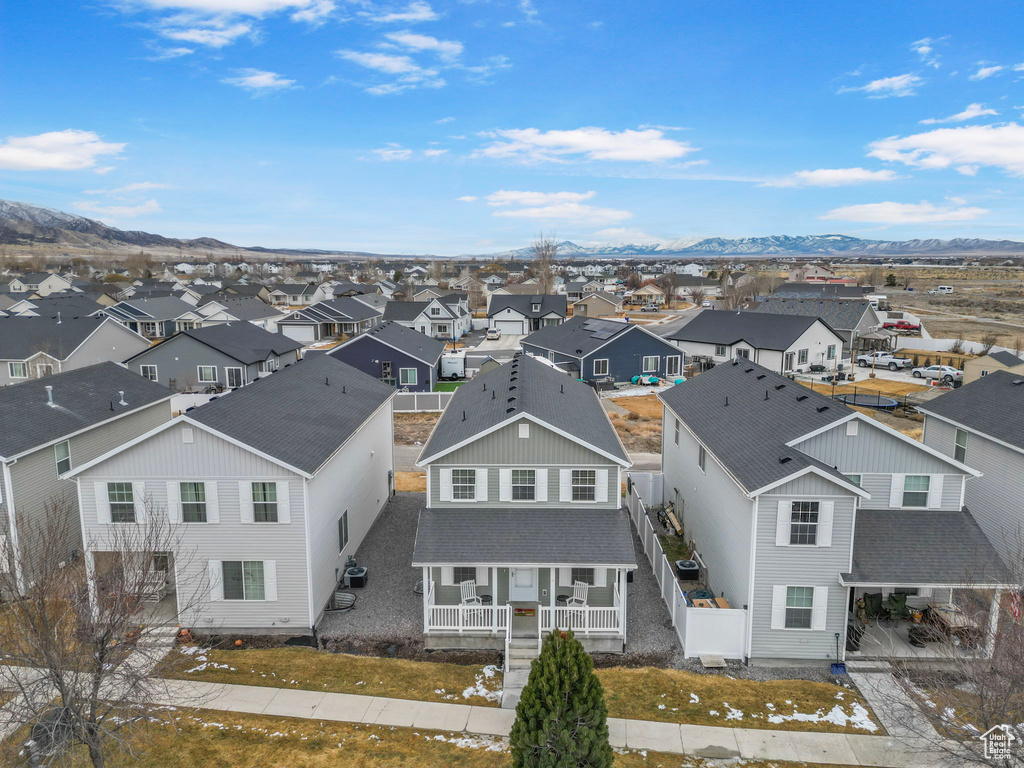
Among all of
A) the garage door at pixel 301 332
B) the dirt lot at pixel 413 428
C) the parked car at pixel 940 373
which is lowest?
the dirt lot at pixel 413 428

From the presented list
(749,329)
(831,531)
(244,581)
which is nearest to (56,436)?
(244,581)

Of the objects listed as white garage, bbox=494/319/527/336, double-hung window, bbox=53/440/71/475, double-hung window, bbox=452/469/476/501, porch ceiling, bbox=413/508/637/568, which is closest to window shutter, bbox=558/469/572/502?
porch ceiling, bbox=413/508/637/568

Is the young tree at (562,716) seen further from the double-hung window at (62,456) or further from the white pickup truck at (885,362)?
the white pickup truck at (885,362)

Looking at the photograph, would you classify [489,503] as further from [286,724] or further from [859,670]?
[859,670]

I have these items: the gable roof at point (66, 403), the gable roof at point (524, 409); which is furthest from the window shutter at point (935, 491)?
the gable roof at point (66, 403)

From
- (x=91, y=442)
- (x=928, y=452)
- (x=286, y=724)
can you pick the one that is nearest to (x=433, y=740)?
(x=286, y=724)
